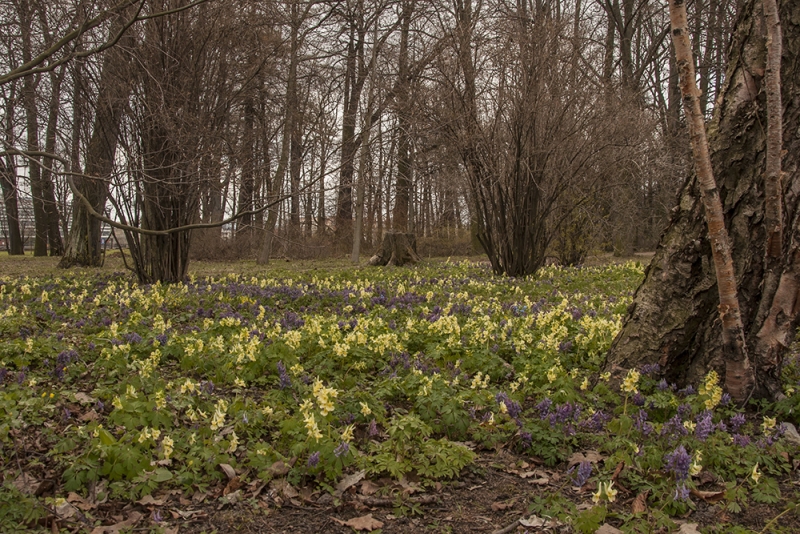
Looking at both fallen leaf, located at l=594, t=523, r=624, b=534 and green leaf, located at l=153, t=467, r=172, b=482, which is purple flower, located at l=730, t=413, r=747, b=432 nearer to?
fallen leaf, located at l=594, t=523, r=624, b=534

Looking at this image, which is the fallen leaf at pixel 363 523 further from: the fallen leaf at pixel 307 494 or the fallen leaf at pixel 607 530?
the fallen leaf at pixel 607 530

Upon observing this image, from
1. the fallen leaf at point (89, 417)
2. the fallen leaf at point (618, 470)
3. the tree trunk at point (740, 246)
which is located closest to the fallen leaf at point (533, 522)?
the fallen leaf at point (618, 470)

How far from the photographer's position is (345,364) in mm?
4824

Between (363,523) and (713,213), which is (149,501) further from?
(713,213)

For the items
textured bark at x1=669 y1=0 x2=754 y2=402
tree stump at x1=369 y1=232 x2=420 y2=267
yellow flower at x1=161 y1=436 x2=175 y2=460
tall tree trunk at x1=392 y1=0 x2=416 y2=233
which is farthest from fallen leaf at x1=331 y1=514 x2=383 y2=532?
tree stump at x1=369 y1=232 x2=420 y2=267

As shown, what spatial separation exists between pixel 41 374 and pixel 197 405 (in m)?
1.72

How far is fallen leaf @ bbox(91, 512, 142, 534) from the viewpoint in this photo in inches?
104

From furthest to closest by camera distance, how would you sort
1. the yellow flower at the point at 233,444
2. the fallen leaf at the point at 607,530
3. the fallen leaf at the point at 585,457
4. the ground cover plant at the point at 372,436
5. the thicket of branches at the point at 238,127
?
the thicket of branches at the point at 238,127 < the fallen leaf at the point at 585,457 < the yellow flower at the point at 233,444 < the ground cover plant at the point at 372,436 < the fallen leaf at the point at 607,530

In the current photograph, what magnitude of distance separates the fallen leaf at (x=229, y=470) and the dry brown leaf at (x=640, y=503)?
6.75 ft

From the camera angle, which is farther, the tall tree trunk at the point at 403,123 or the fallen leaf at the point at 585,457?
the tall tree trunk at the point at 403,123

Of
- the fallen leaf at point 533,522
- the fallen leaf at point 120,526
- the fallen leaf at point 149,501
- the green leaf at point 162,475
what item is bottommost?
the fallen leaf at point 533,522

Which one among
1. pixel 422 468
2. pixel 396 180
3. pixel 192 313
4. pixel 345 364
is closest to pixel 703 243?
pixel 422 468

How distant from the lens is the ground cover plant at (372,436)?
9.30ft

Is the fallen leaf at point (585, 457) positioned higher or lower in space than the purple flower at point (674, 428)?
lower
